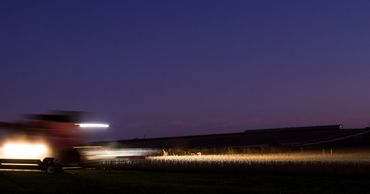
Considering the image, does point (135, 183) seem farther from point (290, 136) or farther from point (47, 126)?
point (290, 136)

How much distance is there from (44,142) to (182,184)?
32.2 feet

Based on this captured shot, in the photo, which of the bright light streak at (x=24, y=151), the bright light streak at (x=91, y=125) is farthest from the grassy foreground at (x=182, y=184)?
the bright light streak at (x=91, y=125)

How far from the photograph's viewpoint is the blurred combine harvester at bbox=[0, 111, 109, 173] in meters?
31.3

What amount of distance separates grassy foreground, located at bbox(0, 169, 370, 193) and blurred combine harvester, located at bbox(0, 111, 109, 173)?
224 centimetres

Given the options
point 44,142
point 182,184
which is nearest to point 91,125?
point 44,142

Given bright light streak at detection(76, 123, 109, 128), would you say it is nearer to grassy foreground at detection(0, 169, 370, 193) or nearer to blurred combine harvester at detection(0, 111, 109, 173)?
blurred combine harvester at detection(0, 111, 109, 173)

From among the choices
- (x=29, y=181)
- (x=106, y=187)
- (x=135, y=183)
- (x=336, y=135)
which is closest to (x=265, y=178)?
(x=135, y=183)

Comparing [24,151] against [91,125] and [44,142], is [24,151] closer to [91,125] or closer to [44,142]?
[44,142]

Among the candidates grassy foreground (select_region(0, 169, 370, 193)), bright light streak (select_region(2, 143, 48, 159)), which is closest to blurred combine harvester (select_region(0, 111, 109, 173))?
bright light streak (select_region(2, 143, 48, 159))

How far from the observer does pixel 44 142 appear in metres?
31.7

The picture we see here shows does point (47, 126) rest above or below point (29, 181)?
above

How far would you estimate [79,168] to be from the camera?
1342 inches

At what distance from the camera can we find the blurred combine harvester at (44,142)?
103 ft

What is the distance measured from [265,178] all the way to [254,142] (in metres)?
54.3
